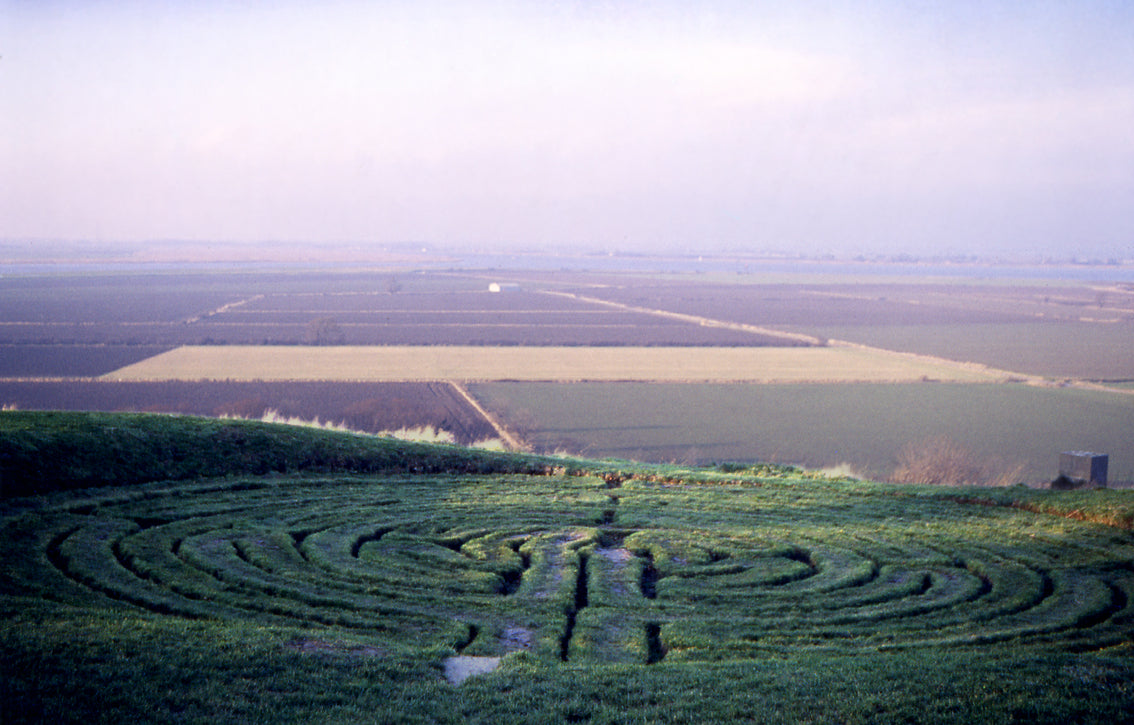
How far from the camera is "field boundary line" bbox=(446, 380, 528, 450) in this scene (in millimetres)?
49134

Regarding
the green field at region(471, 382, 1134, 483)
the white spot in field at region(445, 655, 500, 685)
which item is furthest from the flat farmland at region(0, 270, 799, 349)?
the white spot in field at region(445, 655, 500, 685)

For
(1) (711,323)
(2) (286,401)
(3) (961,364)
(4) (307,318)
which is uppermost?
(4) (307,318)

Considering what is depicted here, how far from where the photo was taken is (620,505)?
2442 centimetres

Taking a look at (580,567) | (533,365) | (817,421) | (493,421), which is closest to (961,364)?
(817,421)

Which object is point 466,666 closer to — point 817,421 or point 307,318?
point 817,421

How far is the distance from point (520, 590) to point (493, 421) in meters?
39.0

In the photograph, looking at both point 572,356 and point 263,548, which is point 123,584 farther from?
point 572,356

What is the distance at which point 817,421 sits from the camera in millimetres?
58219

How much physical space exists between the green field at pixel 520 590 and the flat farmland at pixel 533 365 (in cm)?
4536

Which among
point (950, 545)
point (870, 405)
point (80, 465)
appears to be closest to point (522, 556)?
point (950, 545)

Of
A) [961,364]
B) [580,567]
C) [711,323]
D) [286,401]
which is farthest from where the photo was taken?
[711,323]

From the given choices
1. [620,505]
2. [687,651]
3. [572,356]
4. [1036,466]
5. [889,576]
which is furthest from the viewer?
[572,356]

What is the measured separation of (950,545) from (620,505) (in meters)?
8.59

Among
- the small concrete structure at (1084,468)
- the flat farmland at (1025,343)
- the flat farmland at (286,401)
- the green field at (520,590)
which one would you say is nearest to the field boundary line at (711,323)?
the flat farmland at (1025,343)
